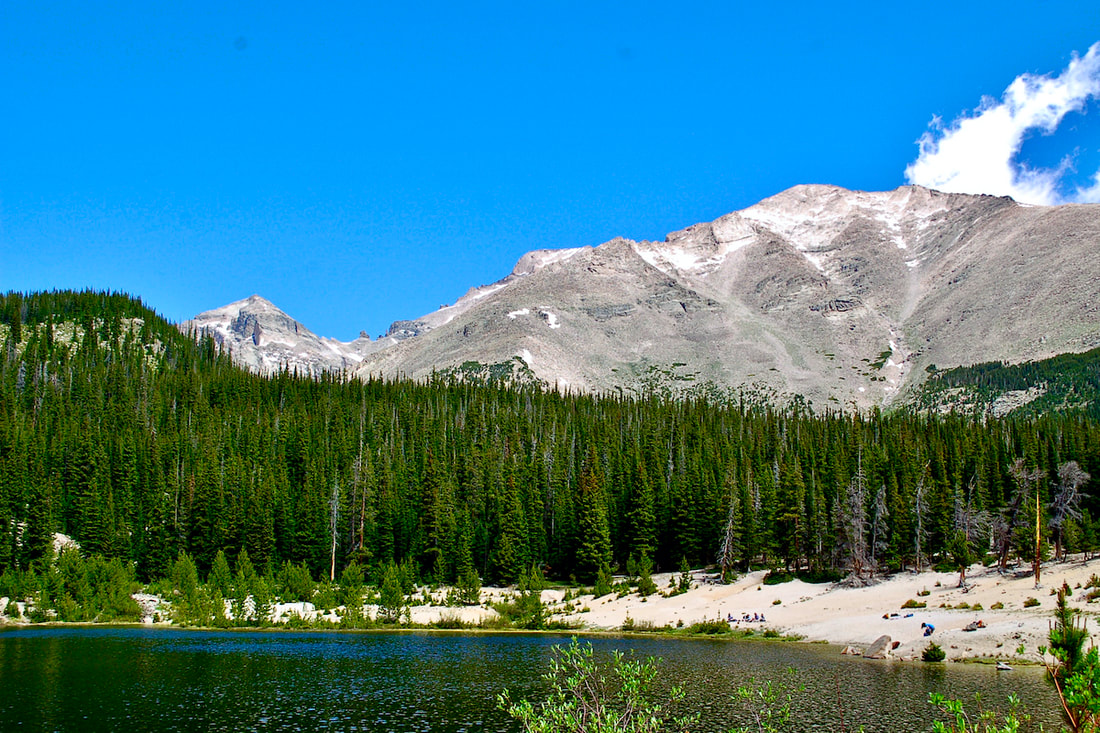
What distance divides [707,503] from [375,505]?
41.9m

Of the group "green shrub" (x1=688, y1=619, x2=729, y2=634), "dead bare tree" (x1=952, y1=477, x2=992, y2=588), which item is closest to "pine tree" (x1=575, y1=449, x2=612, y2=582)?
"green shrub" (x1=688, y1=619, x2=729, y2=634)

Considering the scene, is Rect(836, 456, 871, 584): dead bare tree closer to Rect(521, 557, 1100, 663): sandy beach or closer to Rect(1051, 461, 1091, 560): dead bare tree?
Rect(521, 557, 1100, 663): sandy beach

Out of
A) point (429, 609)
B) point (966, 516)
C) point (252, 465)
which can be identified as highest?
point (252, 465)

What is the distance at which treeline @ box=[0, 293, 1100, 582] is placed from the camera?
8900 centimetres

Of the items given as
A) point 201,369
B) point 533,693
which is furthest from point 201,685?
point 201,369

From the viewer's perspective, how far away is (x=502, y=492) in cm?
10612

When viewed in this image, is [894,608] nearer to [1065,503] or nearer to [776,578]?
[776,578]

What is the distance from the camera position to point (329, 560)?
325 ft

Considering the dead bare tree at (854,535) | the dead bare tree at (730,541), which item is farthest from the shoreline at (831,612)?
the dead bare tree at (854,535)

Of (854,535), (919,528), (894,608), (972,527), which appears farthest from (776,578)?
(972,527)

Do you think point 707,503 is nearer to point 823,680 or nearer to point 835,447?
point 835,447

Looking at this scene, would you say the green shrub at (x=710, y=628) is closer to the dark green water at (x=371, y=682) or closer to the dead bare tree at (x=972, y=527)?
the dark green water at (x=371, y=682)

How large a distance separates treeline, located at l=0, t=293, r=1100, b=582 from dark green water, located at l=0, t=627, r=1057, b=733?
29328 mm

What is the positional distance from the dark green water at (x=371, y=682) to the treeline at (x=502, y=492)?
29328 mm
